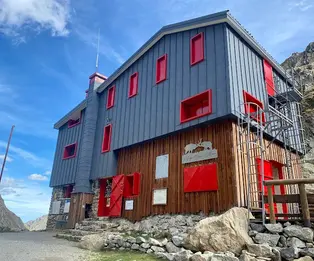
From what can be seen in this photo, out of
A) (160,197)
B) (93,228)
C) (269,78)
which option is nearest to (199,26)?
(269,78)

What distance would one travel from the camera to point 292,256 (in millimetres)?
6262

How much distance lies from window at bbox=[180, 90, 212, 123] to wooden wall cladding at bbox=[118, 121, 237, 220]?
2.12ft

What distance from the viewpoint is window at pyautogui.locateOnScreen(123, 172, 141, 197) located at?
13.4m

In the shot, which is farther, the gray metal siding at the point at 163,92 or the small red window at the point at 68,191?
the small red window at the point at 68,191

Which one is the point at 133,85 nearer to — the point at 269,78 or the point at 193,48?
the point at 193,48

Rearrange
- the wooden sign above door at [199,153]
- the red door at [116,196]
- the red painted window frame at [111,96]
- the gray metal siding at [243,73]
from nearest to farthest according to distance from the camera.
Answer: the wooden sign above door at [199,153] → the gray metal siding at [243,73] → the red door at [116,196] → the red painted window frame at [111,96]

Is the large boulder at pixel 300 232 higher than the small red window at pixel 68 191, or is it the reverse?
the small red window at pixel 68 191

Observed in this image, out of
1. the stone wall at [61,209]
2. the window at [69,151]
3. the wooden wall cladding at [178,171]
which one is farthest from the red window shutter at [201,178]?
the window at [69,151]

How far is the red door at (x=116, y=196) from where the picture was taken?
1394 cm

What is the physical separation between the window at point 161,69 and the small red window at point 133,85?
189 cm

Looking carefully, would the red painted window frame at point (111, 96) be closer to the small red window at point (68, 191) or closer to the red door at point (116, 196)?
the red door at point (116, 196)

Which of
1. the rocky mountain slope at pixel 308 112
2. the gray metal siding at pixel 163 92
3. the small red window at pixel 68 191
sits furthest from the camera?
the small red window at pixel 68 191

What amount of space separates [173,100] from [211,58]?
255 cm

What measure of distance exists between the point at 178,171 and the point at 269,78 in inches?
279
